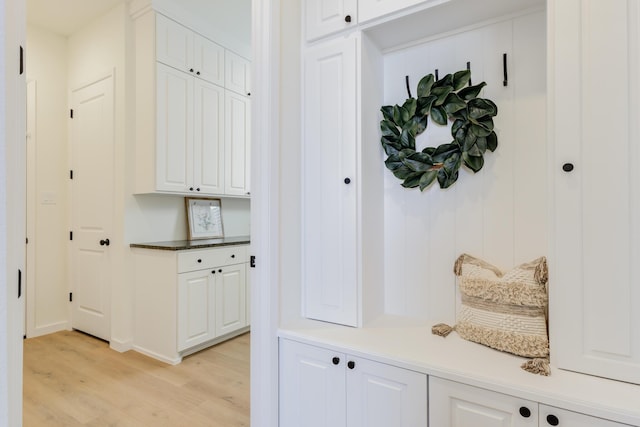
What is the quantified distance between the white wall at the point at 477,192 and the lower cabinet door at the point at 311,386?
0.54 metres

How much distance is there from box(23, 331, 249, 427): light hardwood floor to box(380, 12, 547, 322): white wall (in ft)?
4.12

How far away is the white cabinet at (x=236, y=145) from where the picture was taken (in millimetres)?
3395

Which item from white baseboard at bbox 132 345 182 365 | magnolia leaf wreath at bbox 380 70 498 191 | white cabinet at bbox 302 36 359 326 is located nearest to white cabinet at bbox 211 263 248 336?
white baseboard at bbox 132 345 182 365

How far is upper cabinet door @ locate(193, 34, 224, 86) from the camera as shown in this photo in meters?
3.06

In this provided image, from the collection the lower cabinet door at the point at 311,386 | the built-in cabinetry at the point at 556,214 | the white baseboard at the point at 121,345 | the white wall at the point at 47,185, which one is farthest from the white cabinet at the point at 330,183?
the white wall at the point at 47,185

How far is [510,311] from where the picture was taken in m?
1.33

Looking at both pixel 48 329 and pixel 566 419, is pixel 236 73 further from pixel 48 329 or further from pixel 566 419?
pixel 566 419

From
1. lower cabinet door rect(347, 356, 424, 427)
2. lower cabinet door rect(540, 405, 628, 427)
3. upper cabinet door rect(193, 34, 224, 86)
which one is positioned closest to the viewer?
lower cabinet door rect(540, 405, 628, 427)

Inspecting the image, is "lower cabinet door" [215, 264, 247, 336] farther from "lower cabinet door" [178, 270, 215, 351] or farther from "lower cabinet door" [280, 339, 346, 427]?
"lower cabinet door" [280, 339, 346, 427]

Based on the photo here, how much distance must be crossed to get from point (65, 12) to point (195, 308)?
284 centimetres

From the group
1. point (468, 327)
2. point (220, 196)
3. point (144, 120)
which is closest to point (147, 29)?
point (144, 120)

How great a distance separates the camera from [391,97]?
182 centimetres

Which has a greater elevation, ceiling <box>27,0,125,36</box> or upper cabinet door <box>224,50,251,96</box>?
ceiling <box>27,0,125,36</box>

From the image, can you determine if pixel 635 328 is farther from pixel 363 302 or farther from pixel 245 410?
pixel 245 410
